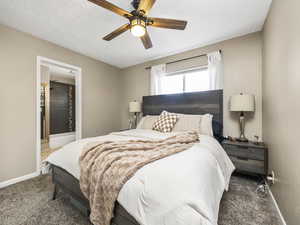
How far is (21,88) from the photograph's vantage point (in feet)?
7.61

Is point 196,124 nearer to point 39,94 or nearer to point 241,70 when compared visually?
point 241,70

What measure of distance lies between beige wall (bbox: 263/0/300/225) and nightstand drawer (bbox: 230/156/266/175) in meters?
0.43

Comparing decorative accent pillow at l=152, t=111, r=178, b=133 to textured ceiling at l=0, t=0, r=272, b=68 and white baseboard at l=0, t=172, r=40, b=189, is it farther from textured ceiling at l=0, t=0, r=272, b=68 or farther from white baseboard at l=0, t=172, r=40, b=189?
white baseboard at l=0, t=172, r=40, b=189

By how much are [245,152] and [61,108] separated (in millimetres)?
5803

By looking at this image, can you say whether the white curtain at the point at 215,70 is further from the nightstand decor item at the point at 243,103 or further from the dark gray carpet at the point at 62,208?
the dark gray carpet at the point at 62,208

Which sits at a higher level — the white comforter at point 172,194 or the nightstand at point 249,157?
the white comforter at point 172,194

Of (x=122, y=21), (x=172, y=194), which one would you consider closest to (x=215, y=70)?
(x=122, y=21)

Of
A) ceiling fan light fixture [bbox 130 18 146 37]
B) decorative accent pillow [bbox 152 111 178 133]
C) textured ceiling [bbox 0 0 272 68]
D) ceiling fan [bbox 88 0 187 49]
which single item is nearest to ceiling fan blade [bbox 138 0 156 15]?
ceiling fan [bbox 88 0 187 49]

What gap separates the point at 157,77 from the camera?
3.47m

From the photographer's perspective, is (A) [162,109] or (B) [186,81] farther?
(A) [162,109]

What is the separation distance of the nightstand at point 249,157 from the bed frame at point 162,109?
0.30 meters

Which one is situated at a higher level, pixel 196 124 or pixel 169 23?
pixel 169 23

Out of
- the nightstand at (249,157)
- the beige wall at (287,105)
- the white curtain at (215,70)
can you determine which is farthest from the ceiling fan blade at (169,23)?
the nightstand at (249,157)

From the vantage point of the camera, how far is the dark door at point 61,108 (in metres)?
Answer: 4.99
